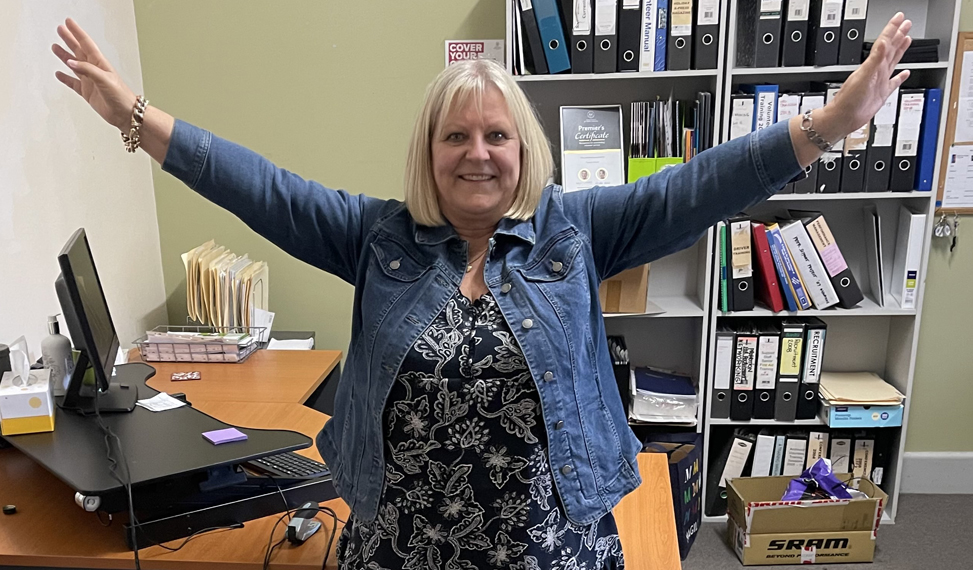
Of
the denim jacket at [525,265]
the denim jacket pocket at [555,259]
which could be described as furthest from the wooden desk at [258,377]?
the denim jacket pocket at [555,259]

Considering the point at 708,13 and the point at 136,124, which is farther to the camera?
the point at 708,13

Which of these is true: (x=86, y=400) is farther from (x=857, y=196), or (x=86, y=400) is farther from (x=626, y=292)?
(x=857, y=196)

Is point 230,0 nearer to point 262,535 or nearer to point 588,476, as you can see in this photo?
point 262,535

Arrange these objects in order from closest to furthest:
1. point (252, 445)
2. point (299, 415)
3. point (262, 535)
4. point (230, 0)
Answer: point (262, 535) < point (252, 445) < point (299, 415) < point (230, 0)

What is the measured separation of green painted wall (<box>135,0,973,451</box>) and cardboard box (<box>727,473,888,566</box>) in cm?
72

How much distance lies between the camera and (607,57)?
269 cm

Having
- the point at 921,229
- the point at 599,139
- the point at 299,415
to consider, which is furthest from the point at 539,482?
the point at 921,229

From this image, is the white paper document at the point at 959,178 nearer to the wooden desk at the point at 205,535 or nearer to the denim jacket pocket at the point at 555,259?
the wooden desk at the point at 205,535

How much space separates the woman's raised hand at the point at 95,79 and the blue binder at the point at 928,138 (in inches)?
100

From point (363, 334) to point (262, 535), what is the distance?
1.68ft

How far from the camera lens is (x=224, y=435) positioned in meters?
1.73

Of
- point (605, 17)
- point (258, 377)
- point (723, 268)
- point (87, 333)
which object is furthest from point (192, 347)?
point (723, 268)

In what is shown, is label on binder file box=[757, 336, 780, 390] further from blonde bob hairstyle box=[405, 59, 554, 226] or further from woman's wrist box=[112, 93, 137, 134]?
woman's wrist box=[112, 93, 137, 134]

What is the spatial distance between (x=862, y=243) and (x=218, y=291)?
94.2 inches
